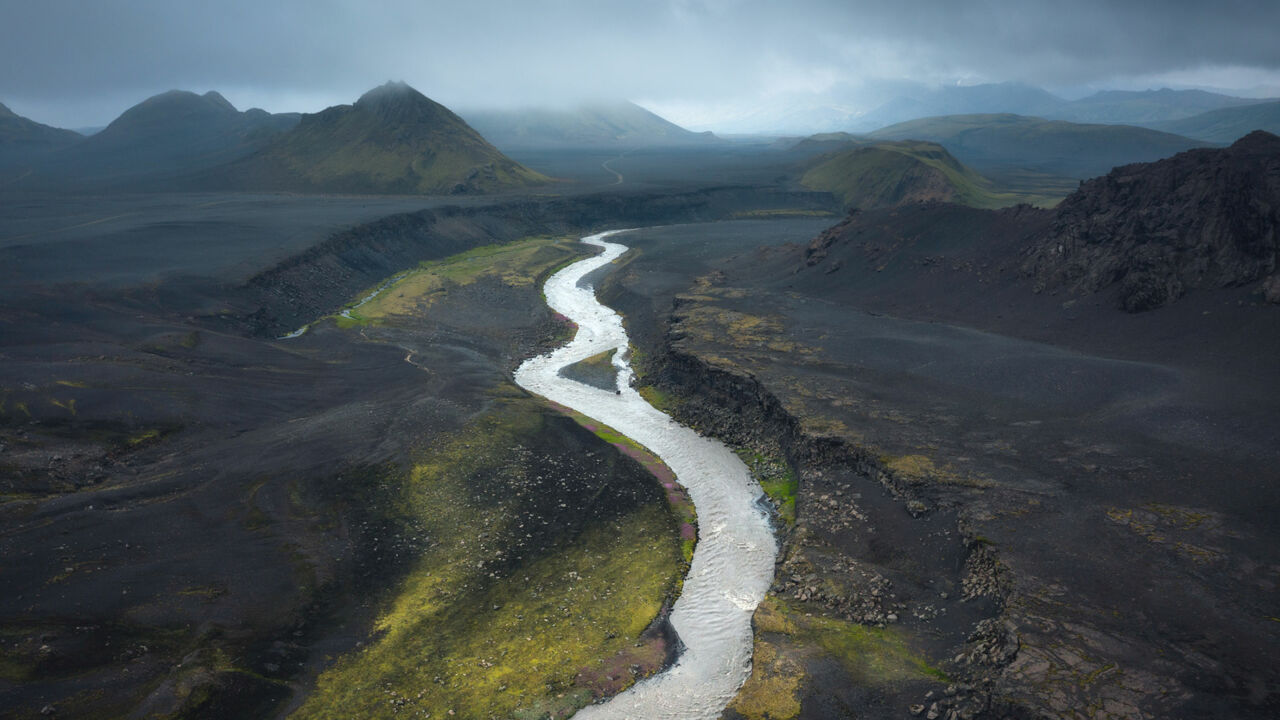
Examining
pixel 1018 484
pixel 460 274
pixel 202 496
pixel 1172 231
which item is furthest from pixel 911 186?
pixel 202 496

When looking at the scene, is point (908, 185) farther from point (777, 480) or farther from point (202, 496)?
point (202, 496)

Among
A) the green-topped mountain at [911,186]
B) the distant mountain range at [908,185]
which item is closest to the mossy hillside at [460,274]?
the green-topped mountain at [911,186]

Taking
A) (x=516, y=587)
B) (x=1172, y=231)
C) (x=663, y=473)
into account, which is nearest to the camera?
(x=516, y=587)

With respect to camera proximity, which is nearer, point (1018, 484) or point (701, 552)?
point (1018, 484)

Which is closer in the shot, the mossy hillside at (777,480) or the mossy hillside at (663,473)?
the mossy hillside at (663,473)

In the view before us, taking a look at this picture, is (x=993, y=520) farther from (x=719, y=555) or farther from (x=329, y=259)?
(x=329, y=259)

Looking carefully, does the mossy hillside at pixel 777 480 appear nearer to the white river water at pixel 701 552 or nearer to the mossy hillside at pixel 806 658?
the white river water at pixel 701 552

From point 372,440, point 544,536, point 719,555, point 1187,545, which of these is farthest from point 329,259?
point 1187,545
